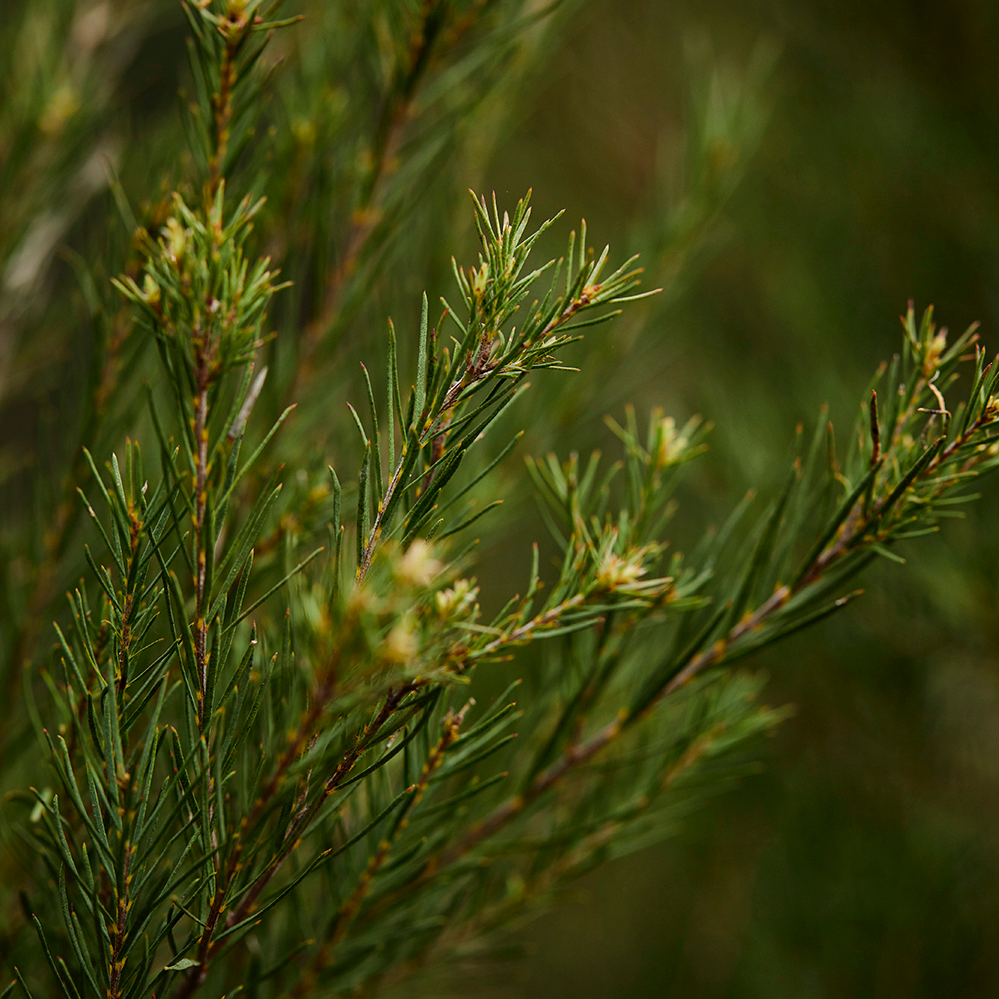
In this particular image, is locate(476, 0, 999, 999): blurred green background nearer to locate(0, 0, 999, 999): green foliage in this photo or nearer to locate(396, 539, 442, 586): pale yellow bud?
locate(0, 0, 999, 999): green foliage

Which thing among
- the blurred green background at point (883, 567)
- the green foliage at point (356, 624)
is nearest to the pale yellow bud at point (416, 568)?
the green foliage at point (356, 624)

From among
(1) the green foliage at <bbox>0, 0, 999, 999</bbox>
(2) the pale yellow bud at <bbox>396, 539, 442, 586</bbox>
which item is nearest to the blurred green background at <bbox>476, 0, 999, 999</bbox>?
(1) the green foliage at <bbox>0, 0, 999, 999</bbox>

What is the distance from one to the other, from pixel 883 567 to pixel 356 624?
735 mm

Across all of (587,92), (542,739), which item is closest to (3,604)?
(542,739)

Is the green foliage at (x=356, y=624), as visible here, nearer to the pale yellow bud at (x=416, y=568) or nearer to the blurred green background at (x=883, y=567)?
the pale yellow bud at (x=416, y=568)

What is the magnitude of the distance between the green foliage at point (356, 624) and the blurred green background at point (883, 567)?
29 cm

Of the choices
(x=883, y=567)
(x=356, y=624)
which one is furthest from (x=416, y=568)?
(x=883, y=567)

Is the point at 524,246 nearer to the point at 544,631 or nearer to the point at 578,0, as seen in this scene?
the point at 544,631

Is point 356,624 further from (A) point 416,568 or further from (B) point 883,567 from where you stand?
(B) point 883,567

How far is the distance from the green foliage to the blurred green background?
0.29 meters

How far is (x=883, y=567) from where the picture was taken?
30.6 inches

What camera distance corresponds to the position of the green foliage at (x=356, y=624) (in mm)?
228

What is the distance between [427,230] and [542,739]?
1.16ft

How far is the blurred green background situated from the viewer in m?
0.76
